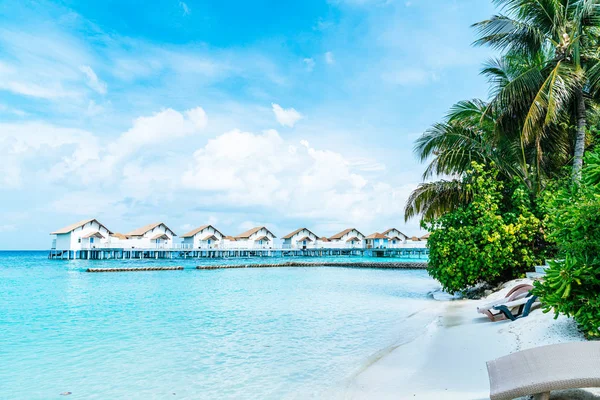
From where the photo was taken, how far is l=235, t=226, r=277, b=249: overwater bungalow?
6438cm

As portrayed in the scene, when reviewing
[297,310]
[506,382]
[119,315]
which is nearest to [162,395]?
[506,382]

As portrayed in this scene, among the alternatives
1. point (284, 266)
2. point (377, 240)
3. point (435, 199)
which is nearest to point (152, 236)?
point (284, 266)

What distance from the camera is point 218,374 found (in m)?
6.23

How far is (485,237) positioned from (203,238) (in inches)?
2087

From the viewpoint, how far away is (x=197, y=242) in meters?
60.3

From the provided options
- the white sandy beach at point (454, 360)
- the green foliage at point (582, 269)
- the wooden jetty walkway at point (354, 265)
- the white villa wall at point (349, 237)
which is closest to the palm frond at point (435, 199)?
the white sandy beach at point (454, 360)

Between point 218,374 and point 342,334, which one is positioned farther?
point 342,334

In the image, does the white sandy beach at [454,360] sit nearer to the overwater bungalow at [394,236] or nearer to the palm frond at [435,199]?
the palm frond at [435,199]

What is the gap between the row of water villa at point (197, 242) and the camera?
176 ft

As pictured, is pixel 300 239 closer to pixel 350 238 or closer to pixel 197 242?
pixel 350 238

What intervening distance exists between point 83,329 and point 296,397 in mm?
7868

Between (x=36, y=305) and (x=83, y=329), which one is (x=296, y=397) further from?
(x=36, y=305)

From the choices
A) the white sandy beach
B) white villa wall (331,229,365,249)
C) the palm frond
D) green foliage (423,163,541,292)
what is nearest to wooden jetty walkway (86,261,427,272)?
white villa wall (331,229,365,249)

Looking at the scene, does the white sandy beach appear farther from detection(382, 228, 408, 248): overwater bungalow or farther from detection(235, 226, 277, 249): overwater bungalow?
detection(382, 228, 408, 248): overwater bungalow
